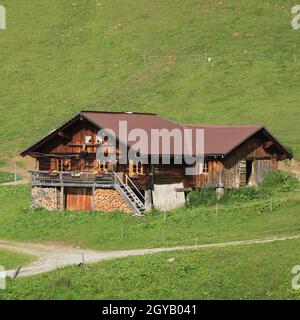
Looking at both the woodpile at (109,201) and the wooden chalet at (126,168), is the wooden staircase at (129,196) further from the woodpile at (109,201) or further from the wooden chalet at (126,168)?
the woodpile at (109,201)

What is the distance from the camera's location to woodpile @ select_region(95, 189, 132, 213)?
52281 mm

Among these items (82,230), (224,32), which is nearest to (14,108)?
(224,32)

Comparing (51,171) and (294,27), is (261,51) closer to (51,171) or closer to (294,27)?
(294,27)

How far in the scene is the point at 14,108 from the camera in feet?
307

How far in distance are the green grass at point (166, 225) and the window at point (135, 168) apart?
3529 mm

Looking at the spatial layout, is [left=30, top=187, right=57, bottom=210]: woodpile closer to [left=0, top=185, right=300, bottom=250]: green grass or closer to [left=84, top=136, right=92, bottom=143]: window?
[left=0, top=185, right=300, bottom=250]: green grass

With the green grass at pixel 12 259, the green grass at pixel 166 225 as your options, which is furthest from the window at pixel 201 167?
the green grass at pixel 12 259

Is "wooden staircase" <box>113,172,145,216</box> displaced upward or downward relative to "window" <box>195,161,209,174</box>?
downward

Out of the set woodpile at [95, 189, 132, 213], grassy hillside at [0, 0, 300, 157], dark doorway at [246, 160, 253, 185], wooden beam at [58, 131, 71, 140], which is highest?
grassy hillside at [0, 0, 300, 157]

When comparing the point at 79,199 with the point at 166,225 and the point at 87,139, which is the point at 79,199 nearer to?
the point at 87,139

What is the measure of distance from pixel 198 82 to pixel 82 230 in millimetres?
41227

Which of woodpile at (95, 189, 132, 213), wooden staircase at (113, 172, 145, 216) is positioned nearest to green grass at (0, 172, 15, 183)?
woodpile at (95, 189, 132, 213)

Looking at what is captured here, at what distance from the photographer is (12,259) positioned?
43.5 meters

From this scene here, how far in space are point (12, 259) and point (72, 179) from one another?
12705 millimetres
